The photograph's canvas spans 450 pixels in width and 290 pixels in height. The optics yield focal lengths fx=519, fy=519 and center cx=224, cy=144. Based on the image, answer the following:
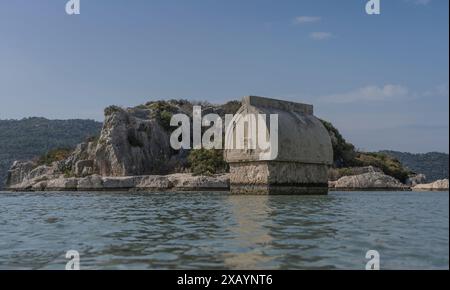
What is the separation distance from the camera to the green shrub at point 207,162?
62191 millimetres

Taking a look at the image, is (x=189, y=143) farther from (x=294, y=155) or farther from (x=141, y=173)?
(x=294, y=155)

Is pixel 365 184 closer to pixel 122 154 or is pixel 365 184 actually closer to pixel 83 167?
pixel 122 154

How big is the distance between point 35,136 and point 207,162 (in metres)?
97.1

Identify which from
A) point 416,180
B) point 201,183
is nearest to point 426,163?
point 416,180

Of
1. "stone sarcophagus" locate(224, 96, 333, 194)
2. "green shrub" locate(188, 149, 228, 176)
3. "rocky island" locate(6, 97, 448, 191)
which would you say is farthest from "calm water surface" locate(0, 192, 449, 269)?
"green shrub" locate(188, 149, 228, 176)

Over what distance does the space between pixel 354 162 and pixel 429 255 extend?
233 ft

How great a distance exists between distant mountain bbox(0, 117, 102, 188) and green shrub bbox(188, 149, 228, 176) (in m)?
54.8

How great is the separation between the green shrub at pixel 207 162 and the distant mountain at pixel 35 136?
54795 millimetres

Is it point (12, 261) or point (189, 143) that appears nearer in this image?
point (12, 261)

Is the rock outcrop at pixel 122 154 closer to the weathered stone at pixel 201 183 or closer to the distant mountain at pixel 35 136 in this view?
the weathered stone at pixel 201 183

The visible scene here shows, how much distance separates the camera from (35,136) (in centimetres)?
14625

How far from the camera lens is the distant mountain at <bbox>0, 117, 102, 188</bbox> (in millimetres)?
128250

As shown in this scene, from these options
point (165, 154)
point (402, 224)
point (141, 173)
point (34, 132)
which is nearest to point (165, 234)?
point (402, 224)

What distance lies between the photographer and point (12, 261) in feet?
29.7
